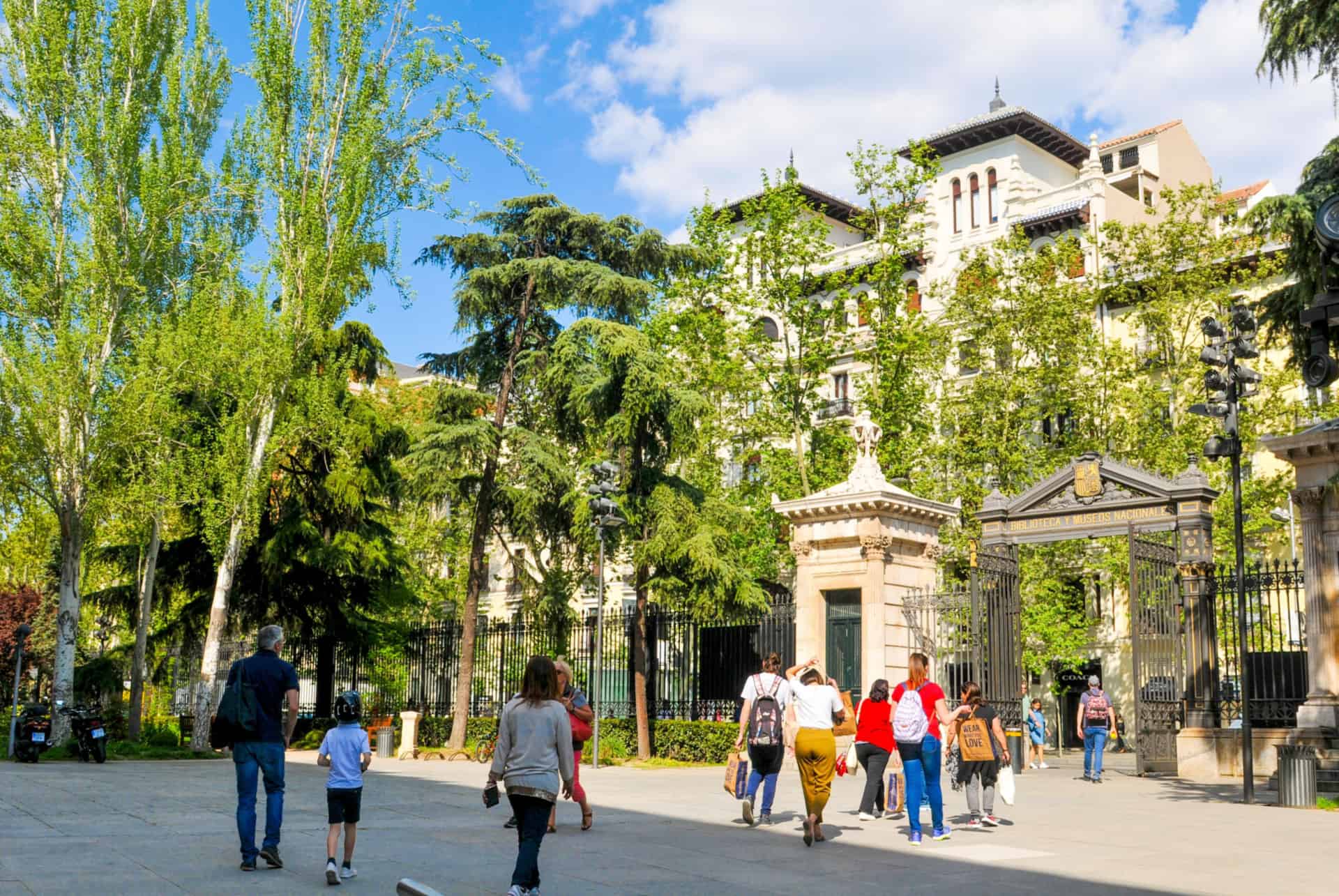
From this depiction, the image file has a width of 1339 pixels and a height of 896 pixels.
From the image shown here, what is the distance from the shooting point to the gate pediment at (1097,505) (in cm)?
1919

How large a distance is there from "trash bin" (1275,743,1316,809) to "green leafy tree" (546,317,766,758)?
31.6 feet

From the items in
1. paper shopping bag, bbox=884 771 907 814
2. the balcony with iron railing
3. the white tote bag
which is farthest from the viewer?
the balcony with iron railing

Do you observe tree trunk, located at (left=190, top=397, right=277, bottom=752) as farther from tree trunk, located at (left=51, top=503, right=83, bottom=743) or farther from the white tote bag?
the white tote bag

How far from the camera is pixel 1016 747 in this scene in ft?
67.9

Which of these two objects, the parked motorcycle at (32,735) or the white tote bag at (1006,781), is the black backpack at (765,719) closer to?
the white tote bag at (1006,781)

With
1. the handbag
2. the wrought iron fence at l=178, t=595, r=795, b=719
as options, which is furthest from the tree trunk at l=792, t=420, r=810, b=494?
the handbag

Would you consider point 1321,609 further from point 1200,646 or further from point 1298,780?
point 1298,780

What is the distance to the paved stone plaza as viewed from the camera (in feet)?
27.7

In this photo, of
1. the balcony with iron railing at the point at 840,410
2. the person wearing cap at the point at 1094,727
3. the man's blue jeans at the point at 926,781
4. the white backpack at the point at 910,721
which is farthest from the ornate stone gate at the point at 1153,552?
the balcony with iron railing at the point at 840,410

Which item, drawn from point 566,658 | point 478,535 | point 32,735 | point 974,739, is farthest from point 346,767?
point 478,535

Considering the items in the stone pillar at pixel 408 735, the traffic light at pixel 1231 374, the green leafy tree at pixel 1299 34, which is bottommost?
the stone pillar at pixel 408 735

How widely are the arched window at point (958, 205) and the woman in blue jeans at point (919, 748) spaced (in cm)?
4148

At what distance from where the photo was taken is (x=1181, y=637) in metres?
19.4

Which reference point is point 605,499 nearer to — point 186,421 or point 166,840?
point 186,421
